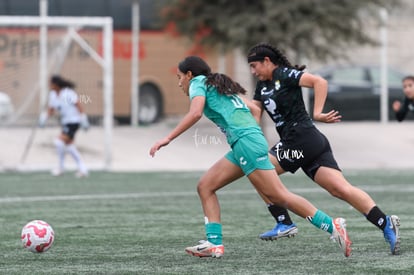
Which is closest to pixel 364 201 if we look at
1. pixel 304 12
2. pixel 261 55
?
pixel 261 55

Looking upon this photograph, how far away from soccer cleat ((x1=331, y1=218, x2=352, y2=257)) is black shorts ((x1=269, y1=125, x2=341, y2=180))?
2.22 feet

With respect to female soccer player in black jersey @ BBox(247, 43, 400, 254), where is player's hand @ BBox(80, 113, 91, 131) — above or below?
below

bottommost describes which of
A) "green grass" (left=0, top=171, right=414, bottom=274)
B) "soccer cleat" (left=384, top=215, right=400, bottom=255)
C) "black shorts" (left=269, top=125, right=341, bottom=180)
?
"green grass" (left=0, top=171, right=414, bottom=274)

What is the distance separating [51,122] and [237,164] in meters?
14.7

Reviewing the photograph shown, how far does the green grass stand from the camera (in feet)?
26.7

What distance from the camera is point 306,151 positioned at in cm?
902

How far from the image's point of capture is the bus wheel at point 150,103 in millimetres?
28391

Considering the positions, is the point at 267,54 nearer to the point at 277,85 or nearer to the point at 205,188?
the point at 277,85

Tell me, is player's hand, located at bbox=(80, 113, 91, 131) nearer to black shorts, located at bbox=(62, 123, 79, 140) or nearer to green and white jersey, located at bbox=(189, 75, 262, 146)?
black shorts, located at bbox=(62, 123, 79, 140)

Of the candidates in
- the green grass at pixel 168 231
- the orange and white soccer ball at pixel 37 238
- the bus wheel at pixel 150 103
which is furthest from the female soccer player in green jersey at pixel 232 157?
the bus wheel at pixel 150 103

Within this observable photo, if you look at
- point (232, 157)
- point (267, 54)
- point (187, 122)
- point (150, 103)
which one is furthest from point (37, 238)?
point (150, 103)

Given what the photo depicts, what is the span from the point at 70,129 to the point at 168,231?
9907mm

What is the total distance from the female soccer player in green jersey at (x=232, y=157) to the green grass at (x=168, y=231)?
0.83ft

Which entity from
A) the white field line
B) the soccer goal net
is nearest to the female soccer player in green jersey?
the white field line
